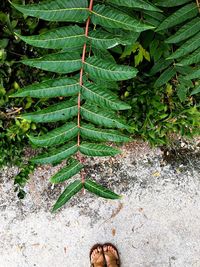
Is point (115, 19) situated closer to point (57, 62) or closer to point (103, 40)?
point (103, 40)

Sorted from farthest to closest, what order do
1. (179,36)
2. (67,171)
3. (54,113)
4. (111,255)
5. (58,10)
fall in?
1. (111,255)
2. (179,36)
3. (67,171)
4. (54,113)
5. (58,10)

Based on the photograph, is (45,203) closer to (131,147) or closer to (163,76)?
(131,147)

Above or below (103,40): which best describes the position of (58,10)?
above

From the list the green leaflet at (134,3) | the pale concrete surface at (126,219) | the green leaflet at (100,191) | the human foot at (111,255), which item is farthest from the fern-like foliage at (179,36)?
the human foot at (111,255)

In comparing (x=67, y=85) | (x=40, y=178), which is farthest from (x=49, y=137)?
(x=40, y=178)

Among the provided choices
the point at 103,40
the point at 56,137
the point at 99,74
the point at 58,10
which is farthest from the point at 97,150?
the point at 58,10

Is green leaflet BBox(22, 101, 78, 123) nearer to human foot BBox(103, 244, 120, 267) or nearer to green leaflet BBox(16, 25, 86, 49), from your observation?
green leaflet BBox(16, 25, 86, 49)
